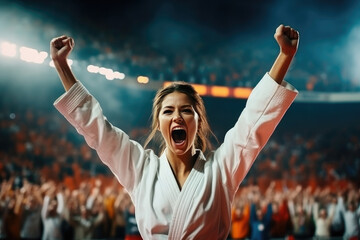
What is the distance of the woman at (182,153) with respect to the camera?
5.46 feet

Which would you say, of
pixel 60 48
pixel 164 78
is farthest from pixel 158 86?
pixel 60 48

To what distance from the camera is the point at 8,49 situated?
905 centimetres

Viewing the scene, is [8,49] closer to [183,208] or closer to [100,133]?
[100,133]

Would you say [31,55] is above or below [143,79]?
below

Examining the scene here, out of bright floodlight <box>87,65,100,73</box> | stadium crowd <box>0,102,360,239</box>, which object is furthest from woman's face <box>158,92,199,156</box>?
bright floodlight <box>87,65,100,73</box>

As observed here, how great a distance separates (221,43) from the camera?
14.0 meters

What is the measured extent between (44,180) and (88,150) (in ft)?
5.81

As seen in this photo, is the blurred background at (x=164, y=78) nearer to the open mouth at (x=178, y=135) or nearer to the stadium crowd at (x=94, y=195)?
the stadium crowd at (x=94, y=195)

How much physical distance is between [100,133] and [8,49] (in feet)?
26.4

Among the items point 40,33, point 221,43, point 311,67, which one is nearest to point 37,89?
point 40,33

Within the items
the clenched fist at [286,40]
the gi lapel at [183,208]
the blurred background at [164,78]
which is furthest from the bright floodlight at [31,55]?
the clenched fist at [286,40]

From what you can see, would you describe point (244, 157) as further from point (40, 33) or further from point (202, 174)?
point (40, 33)

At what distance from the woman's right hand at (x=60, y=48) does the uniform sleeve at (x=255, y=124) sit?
73cm

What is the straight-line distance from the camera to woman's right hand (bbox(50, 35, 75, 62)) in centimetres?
179
